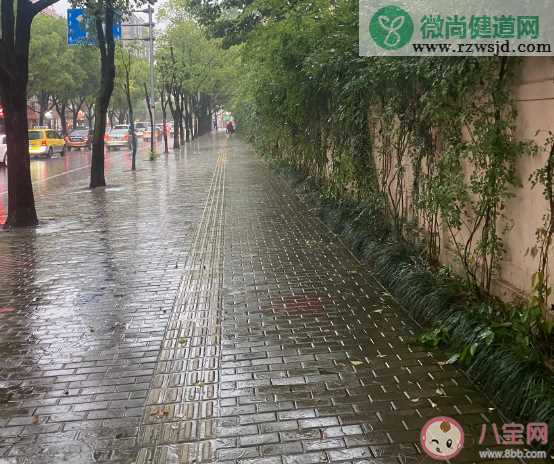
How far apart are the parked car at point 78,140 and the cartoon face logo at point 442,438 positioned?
152 ft

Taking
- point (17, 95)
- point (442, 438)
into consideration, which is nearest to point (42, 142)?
point (17, 95)

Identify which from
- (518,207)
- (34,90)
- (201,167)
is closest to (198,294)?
(518,207)

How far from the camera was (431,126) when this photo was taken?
22.0 ft

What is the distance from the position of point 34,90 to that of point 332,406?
43.6 m

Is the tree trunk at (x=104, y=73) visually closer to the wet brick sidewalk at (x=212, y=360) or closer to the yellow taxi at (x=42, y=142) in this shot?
the wet brick sidewalk at (x=212, y=360)

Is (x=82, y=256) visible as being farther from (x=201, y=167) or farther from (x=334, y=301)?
(x=201, y=167)

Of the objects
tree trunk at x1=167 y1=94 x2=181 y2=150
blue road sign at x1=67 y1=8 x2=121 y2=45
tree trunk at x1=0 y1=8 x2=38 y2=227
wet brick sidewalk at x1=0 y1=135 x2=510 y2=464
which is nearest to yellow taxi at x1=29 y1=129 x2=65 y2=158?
tree trunk at x1=167 y1=94 x2=181 y2=150

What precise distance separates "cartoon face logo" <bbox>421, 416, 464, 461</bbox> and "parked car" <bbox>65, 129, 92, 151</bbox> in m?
46.3

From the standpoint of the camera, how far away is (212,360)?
5.12 metres

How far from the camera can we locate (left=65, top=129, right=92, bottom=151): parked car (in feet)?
155

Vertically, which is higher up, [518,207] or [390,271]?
[518,207]

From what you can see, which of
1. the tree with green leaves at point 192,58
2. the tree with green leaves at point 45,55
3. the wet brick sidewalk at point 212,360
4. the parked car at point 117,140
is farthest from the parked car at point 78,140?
the wet brick sidewalk at point 212,360

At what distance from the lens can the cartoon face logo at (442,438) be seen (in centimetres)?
365

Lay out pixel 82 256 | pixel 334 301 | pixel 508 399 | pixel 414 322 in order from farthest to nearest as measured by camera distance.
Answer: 1. pixel 82 256
2. pixel 334 301
3. pixel 414 322
4. pixel 508 399
